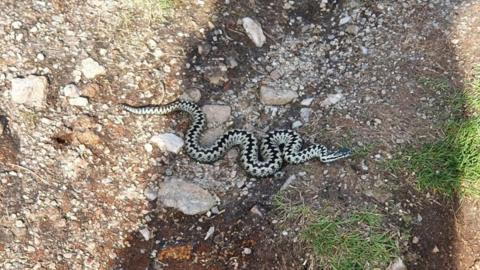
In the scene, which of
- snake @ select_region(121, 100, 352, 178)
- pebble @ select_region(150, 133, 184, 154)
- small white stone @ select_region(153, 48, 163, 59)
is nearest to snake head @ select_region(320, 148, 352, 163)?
snake @ select_region(121, 100, 352, 178)

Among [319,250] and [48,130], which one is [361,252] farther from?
[48,130]

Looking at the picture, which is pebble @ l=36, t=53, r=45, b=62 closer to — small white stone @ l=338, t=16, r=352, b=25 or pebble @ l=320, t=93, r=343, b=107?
pebble @ l=320, t=93, r=343, b=107

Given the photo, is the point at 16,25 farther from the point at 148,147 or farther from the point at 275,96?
the point at 275,96

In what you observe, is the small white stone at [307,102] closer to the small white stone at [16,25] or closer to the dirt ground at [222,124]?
the dirt ground at [222,124]

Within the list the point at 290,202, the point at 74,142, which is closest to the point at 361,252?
the point at 290,202

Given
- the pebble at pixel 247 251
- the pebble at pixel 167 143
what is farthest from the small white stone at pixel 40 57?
the pebble at pixel 247 251

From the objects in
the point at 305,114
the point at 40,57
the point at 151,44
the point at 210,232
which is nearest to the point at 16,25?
the point at 40,57

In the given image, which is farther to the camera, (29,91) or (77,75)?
(77,75)
